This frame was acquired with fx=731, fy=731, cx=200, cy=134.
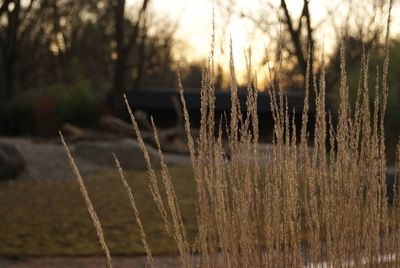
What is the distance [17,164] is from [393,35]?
4.51 meters

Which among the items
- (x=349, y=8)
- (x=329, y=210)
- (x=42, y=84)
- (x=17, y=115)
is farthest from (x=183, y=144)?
(x=42, y=84)

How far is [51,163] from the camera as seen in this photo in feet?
28.0

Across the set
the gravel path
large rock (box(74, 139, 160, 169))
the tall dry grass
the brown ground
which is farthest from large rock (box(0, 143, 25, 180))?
the tall dry grass

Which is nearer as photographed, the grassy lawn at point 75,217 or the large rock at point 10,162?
the grassy lawn at point 75,217

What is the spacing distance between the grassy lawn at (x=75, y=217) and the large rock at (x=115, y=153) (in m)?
0.78

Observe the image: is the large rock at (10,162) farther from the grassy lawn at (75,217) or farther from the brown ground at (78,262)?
the brown ground at (78,262)

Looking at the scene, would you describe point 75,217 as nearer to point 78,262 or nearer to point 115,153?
point 78,262

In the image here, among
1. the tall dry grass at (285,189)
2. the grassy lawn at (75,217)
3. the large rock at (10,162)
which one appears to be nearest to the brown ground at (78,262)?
the grassy lawn at (75,217)

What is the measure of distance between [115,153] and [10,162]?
1.48 metres

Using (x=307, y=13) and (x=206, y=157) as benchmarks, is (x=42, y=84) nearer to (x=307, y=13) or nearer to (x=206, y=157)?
(x=307, y=13)

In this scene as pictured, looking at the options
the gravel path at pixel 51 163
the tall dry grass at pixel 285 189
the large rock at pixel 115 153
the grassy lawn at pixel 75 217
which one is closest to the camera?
the tall dry grass at pixel 285 189

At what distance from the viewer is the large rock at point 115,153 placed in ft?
28.7

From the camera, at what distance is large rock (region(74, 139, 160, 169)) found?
8750 mm

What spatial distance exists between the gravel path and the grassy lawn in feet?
1.24
